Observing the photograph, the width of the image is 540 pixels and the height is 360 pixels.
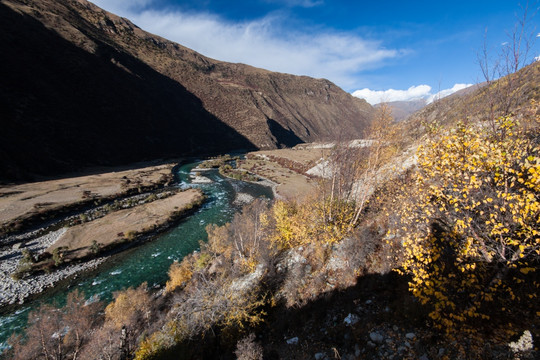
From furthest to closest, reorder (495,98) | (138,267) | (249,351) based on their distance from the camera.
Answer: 1. (138,267)
2. (249,351)
3. (495,98)

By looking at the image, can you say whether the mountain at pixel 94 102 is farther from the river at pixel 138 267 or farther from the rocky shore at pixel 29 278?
the rocky shore at pixel 29 278

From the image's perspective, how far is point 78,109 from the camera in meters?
77.1

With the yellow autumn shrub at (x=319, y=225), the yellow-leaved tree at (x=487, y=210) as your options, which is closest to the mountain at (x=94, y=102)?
the yellow autumn shrub at (x=319, y=225)

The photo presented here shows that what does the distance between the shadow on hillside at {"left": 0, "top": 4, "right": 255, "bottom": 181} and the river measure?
42.3m

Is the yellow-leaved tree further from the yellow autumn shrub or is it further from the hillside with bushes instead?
the yellow autumn shrub

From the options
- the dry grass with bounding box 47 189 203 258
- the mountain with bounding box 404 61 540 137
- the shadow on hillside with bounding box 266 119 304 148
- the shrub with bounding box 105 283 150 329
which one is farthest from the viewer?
the shadow on hillside with bounding box 266 119 304 148

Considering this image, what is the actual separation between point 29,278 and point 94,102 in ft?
295

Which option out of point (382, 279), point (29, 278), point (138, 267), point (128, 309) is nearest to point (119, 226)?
point (29, 278)

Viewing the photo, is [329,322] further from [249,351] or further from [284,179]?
[284,179]

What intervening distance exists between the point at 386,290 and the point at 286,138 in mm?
164284

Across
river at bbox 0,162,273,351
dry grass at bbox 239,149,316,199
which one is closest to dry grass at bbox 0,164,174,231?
river at bbox 0,162,273,351

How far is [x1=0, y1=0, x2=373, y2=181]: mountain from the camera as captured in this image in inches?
2304

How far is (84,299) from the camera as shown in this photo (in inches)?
703

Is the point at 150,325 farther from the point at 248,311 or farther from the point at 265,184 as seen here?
the point at 265,184
